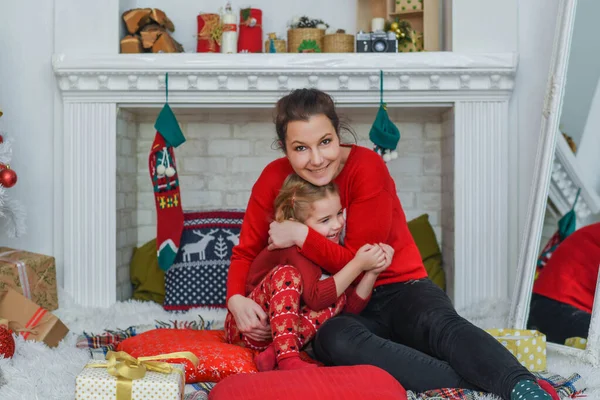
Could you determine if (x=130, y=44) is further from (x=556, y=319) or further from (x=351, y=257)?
(x=556, y=319)

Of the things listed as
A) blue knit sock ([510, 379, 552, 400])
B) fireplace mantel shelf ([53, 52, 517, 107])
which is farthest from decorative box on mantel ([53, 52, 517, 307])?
blue knit sock ([510, 379, 552, 400])

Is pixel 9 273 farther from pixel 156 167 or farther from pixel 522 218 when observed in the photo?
pixel 522 218

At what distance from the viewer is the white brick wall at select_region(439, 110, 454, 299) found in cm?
296

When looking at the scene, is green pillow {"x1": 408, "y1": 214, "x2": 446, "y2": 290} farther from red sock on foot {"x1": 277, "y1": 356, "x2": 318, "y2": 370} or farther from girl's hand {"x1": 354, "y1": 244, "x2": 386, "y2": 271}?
red sock on foot {"x1": 277, "y1": 356, "x2": 318, "y2": 370}

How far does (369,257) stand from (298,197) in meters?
0.28

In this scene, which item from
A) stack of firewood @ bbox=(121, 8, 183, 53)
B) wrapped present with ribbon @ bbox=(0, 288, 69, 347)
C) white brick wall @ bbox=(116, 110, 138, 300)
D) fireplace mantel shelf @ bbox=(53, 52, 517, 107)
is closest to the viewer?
wrapped present with ribbon @ bbox=(0, 288, 69, 347)

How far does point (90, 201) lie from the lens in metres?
2.88

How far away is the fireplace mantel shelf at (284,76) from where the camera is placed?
281 cm

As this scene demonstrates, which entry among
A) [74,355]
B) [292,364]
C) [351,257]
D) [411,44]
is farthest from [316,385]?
[411,44]

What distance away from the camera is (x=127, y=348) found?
6.63ft

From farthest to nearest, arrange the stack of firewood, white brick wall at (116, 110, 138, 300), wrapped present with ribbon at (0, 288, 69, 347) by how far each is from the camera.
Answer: white brick wall at (116, 110, 138, 300), the stack of firewood, wrapped present with ribbon at (0, 288, 69, 347)

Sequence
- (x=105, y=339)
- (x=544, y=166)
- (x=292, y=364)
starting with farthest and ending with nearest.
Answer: (x=544, y=166) → (x=105, y=339) → (x=292, y=364)

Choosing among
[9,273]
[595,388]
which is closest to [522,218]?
[595,388]

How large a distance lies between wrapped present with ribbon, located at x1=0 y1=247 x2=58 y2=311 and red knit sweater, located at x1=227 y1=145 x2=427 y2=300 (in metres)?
0.91
